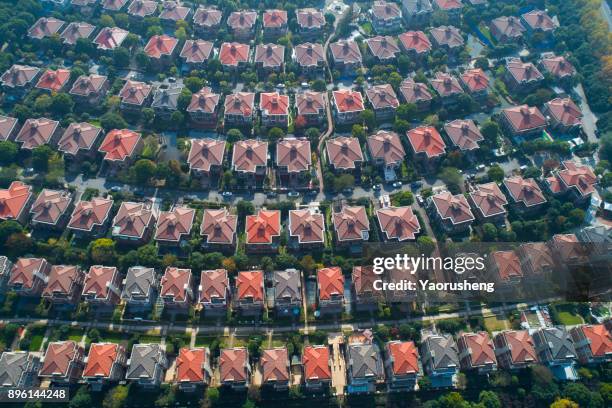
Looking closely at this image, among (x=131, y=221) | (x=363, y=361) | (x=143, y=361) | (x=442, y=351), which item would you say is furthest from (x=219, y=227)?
(x=442, y=351)

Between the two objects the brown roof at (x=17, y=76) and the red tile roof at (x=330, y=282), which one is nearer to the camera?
the red tile roof at (x=330, y=282)

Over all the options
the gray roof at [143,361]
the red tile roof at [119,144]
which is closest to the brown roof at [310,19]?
the red tile roof at [119,144]

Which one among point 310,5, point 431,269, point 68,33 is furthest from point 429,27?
point 68,33

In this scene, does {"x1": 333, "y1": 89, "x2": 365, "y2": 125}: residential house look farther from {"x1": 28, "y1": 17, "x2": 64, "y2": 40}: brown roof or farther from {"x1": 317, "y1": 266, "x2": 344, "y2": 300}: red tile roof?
{"x1": 28, "y1": 17, "x2": 64, "y2": 40}: brown roof

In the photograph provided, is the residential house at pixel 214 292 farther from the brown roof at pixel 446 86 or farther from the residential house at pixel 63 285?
the brown roof at pixel 446 86

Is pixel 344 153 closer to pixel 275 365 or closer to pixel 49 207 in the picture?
pixel 275 365

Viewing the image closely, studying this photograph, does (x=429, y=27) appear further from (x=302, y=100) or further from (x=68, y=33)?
(x=68, y=33)

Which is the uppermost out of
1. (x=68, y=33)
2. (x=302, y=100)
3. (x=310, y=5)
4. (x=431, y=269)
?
(x=310, y=5)
